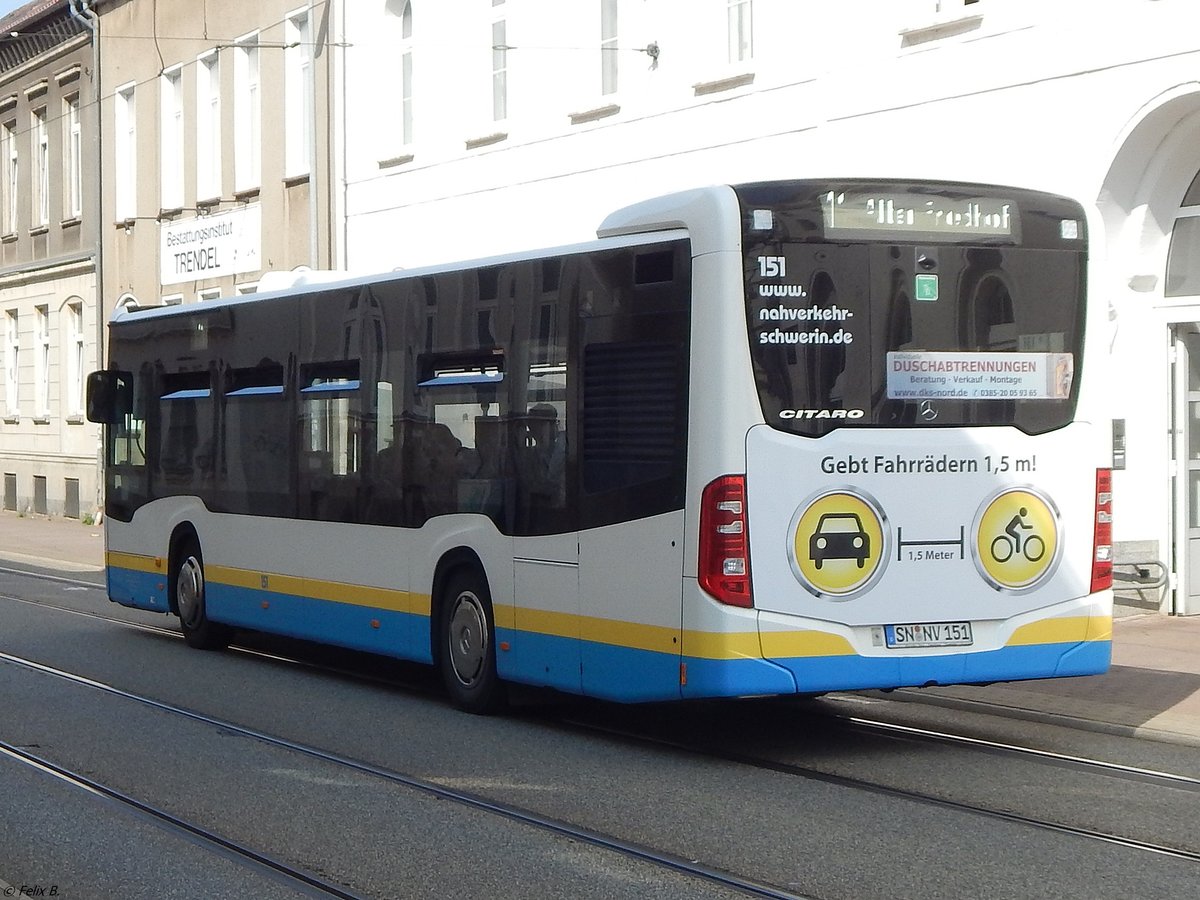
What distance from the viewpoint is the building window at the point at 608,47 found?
2294 cm

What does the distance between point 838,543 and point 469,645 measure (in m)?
3.02

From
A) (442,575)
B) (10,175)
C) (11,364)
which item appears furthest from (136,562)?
(10,175)

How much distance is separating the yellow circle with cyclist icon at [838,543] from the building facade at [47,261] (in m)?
30.1

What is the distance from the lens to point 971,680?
969cm

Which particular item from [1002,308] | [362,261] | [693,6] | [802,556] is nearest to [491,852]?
[802,556]

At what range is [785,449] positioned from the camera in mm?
9336

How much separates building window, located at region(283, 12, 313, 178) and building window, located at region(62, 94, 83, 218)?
1084 cm

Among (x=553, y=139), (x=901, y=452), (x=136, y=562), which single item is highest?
(x=553, y=139)

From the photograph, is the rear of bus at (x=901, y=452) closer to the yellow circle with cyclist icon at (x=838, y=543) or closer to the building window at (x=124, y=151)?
the yellow circle with cyclist icon at (x=838, y=543)

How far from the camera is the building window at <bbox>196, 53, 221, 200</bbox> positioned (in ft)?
112

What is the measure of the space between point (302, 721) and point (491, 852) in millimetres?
4176

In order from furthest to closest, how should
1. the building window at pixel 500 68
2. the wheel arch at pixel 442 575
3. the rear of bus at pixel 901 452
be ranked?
1. the building window at pixel 500 68
2. the wheel arch at pixel 442 575
3. the rear of bus at pixel 901 452

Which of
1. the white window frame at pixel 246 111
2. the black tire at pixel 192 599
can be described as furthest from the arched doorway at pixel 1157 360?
the white window frame at pixel 246 111

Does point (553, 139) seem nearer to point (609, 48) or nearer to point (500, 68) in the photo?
point (609, 48)
